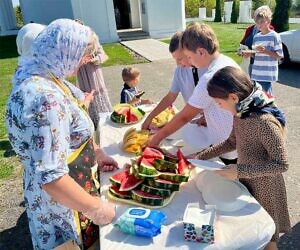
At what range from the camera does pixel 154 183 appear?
1818 mm

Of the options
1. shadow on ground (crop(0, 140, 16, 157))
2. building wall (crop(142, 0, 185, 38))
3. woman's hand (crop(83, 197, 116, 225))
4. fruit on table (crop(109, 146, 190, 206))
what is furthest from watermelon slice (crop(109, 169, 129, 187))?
building wall (crop(142, 0, 185, 38))

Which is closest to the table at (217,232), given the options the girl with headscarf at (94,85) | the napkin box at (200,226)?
the napkin box at (200,226)

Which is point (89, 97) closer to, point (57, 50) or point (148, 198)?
point (148, 198)

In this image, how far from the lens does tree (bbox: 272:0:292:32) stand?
13578 millimetres

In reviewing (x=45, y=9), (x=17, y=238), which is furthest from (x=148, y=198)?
(x=45, y=9)

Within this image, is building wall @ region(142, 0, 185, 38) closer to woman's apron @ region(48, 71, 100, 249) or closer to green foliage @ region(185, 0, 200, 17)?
woman's apron @ region(48, 71, 100, 249)

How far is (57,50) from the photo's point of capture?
1410mm

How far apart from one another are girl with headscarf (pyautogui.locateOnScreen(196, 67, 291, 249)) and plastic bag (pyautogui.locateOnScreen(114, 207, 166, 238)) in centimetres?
50

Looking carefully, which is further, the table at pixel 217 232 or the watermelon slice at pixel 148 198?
the watermelon slice at pixel 148 198

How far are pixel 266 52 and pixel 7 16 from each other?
19919 millimetres

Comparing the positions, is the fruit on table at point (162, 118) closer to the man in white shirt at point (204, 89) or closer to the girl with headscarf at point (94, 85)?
the man in white shirt at point (204, 89)

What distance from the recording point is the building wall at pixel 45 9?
17031 millimetres

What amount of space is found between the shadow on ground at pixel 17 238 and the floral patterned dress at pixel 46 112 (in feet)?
4.78

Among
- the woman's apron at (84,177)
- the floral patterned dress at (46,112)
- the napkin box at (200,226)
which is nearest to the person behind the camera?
the floral patterned dress at (46,112)
